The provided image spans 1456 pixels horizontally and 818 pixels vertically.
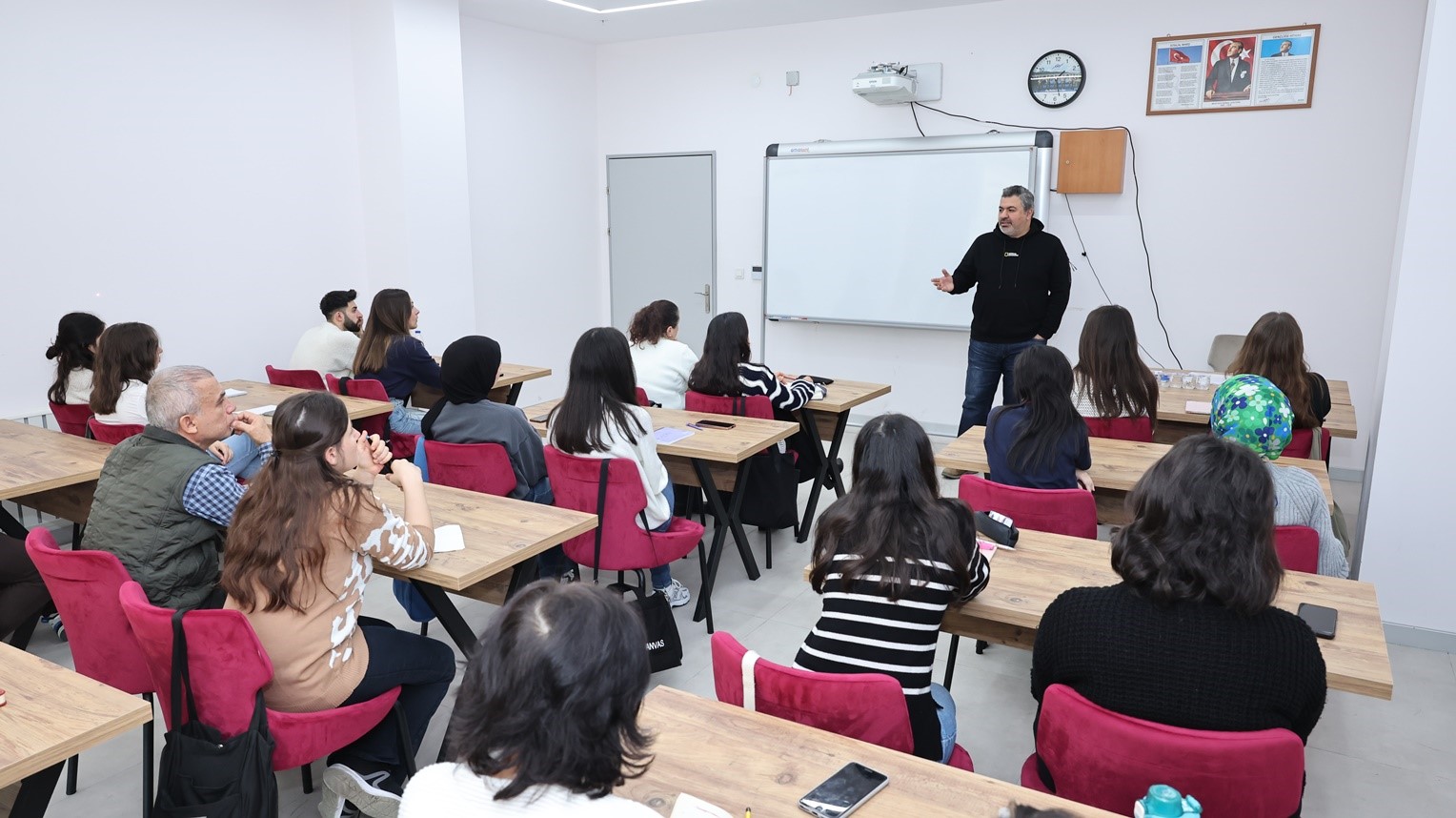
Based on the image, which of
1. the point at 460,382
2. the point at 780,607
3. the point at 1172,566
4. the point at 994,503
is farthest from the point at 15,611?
the point at 1172,566

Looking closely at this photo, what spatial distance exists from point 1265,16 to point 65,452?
21.3 feet

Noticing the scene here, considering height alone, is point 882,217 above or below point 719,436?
above

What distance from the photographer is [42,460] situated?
3.46 m

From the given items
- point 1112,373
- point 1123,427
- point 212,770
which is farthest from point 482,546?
point 1123,427

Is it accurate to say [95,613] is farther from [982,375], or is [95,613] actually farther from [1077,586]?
[982,375]

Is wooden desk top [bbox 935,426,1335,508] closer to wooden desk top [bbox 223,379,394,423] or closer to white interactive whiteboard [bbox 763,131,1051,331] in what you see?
wooden desk top [bbox 223,379,394,423]

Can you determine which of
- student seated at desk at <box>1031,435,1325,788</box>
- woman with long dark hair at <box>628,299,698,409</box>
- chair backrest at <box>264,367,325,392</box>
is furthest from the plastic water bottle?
chair backrest at <box>264,367,325,392</box>

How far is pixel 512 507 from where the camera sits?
282 centimetres

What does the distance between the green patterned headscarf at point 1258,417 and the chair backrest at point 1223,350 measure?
348 centimetres

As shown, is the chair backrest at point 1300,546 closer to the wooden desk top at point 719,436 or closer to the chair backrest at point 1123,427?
the chair backrest at point 1123,427

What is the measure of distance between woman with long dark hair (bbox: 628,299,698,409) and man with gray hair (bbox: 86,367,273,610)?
2190mm

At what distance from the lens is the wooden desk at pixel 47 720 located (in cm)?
150

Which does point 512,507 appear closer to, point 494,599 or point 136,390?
point 494,599

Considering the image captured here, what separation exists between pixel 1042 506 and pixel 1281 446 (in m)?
0.65
